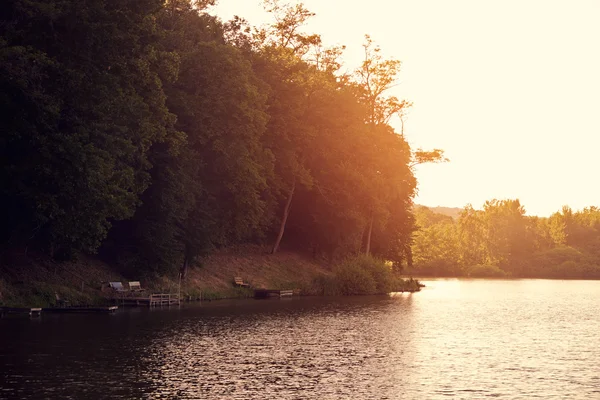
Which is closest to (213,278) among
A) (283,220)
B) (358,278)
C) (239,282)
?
(239,282)

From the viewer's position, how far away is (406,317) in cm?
5569

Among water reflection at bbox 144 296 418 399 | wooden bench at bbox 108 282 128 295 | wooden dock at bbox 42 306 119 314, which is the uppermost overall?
wooden bench at bbox 108 282 128 295

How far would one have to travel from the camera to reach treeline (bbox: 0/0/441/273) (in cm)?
4650

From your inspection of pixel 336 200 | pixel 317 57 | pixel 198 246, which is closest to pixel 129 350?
pixel 198 246

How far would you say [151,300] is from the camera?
58.4m

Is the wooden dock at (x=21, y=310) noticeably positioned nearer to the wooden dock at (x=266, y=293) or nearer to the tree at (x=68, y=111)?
the tree at (x=68, y=111)

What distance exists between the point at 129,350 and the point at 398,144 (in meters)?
66.7

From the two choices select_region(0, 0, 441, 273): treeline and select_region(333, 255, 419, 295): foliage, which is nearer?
select_region(0, 0, 441, 273): treeline

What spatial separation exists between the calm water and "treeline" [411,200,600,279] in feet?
358

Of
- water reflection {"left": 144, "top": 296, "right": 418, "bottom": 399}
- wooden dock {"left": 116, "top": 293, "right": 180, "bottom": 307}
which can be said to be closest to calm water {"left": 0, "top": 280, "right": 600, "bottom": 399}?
water reflection {"left": 144, "top": 296, "right": 418, "bottom": 399}

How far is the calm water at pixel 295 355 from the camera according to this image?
2752cm

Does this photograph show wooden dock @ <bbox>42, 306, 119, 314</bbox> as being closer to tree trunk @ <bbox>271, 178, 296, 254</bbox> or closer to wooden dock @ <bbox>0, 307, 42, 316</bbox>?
wooden dock @ <bbox>0, 307, 42, 316</bbox>

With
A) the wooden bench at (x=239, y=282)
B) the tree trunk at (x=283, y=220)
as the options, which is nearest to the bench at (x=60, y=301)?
the wooden bench at (x=239, y=282)

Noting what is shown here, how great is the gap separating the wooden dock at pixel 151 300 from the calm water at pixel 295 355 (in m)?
3.59
